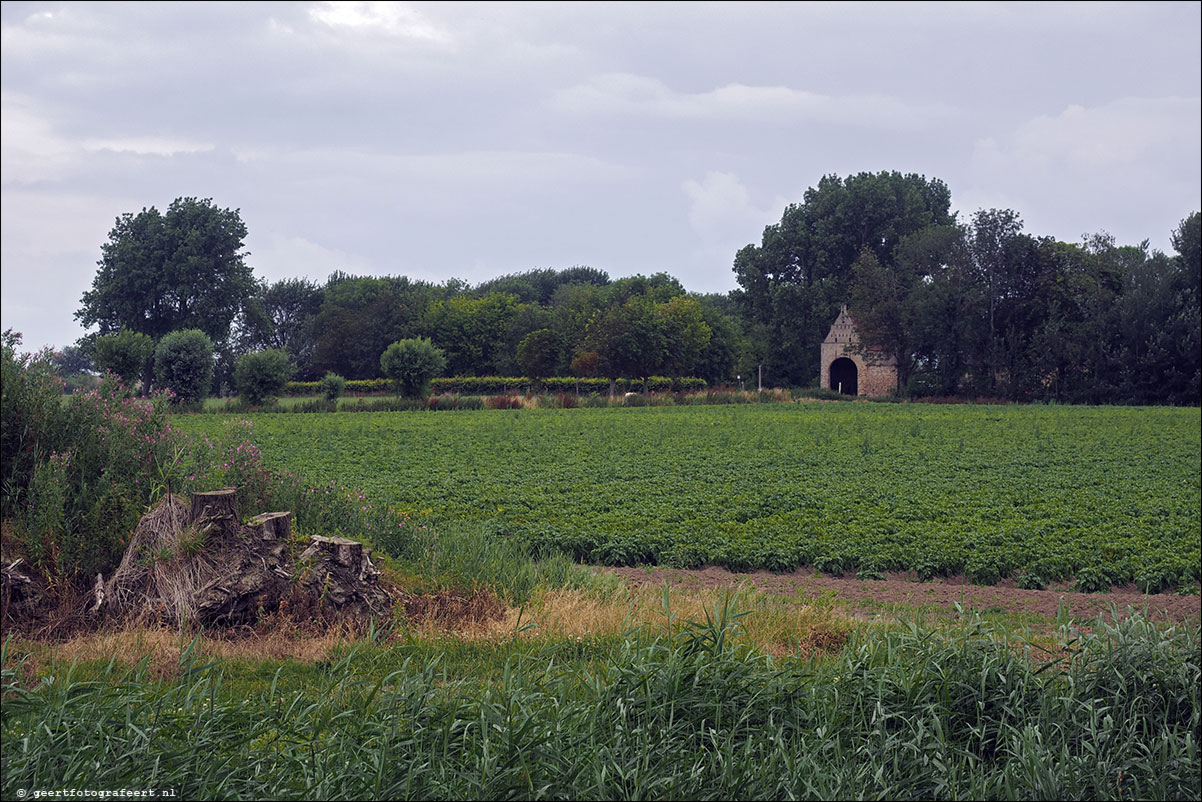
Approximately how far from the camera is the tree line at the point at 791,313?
1523 inches

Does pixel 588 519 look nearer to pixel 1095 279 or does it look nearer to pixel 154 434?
pixel 154 434

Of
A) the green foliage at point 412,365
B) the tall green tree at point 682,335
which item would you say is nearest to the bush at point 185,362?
the green foliage at point 412,365

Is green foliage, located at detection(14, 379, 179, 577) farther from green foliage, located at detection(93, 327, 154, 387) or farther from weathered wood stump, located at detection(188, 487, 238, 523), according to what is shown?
green foliage, located at detection(93, 327, 154, 387)

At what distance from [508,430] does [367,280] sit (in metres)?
46.6

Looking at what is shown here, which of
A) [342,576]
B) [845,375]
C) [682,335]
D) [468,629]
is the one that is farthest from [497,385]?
[468,629]

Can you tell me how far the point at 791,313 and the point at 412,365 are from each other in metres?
35.4

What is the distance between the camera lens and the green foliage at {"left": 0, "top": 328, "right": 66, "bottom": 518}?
25.4 ft

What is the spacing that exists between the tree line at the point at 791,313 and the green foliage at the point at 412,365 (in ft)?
12.6

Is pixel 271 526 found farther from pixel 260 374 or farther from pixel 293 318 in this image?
pixel 293 318

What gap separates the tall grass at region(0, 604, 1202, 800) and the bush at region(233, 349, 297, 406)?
37.0m

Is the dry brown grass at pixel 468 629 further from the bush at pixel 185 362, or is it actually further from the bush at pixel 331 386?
the bush at pixel 331 386

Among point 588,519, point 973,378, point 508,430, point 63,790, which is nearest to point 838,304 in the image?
point 973,378

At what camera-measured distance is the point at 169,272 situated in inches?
1458

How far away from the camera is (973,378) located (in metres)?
55.3
